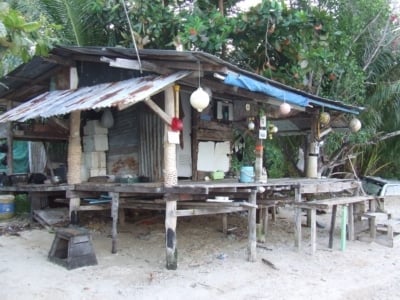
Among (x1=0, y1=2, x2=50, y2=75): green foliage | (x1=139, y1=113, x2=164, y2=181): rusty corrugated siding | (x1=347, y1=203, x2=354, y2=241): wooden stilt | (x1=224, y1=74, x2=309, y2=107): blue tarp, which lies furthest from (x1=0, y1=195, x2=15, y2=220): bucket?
(x1=347, y1=203, x2=354, y2=241): wooden stilt

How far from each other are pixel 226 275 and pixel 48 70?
18.0ft

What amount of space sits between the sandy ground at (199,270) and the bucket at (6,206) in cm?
131

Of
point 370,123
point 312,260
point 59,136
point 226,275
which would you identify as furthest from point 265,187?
point 370,123

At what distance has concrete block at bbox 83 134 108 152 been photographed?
26.9 ft

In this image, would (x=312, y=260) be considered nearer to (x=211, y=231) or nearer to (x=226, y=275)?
(x=226, y=275)

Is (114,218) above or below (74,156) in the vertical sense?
below

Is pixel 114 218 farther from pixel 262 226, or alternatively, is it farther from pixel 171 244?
pixel 262 226

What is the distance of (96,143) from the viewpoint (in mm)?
8195

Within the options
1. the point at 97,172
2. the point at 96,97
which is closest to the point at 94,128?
the point at 97,172

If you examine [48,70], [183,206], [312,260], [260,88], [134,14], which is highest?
[134,14]

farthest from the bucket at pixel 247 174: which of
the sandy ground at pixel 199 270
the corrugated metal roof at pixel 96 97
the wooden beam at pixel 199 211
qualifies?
the corrugated metal roof at pixel 96 97

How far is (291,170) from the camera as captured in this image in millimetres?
14016

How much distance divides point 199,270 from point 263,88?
292 centimetres

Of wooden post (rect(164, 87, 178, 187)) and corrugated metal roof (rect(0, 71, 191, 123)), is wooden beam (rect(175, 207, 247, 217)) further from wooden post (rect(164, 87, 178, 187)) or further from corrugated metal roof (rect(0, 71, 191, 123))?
corrugated metal roof (rect(0, 71, 191, 123))
